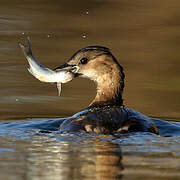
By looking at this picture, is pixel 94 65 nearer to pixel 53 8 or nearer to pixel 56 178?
pixel 56 178

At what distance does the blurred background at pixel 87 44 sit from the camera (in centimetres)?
998

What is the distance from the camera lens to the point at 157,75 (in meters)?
11.4

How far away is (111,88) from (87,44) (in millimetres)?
3835

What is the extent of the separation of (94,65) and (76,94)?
1.50m

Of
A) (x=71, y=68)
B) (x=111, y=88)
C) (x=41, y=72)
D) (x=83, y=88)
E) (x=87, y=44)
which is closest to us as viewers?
(x=41, y=72)

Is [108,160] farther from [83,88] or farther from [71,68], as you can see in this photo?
[83,88]

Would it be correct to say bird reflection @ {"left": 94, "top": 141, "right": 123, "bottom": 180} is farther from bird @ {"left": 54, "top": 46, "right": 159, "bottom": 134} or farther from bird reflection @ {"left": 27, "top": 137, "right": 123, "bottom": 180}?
bird @ {"left": 54, "top": 46, "right": 159, "bottom": 134}

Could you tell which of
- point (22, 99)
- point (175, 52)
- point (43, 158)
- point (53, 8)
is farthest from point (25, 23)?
point (43, 158)

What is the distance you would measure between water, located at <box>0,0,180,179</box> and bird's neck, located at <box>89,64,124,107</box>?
636 mm

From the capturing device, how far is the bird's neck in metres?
8.95

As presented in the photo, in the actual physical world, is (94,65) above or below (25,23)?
below

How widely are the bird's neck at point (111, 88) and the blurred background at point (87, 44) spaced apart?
627 mm

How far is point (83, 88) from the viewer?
10.8 m

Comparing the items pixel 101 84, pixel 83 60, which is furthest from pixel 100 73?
pixel 83 60
